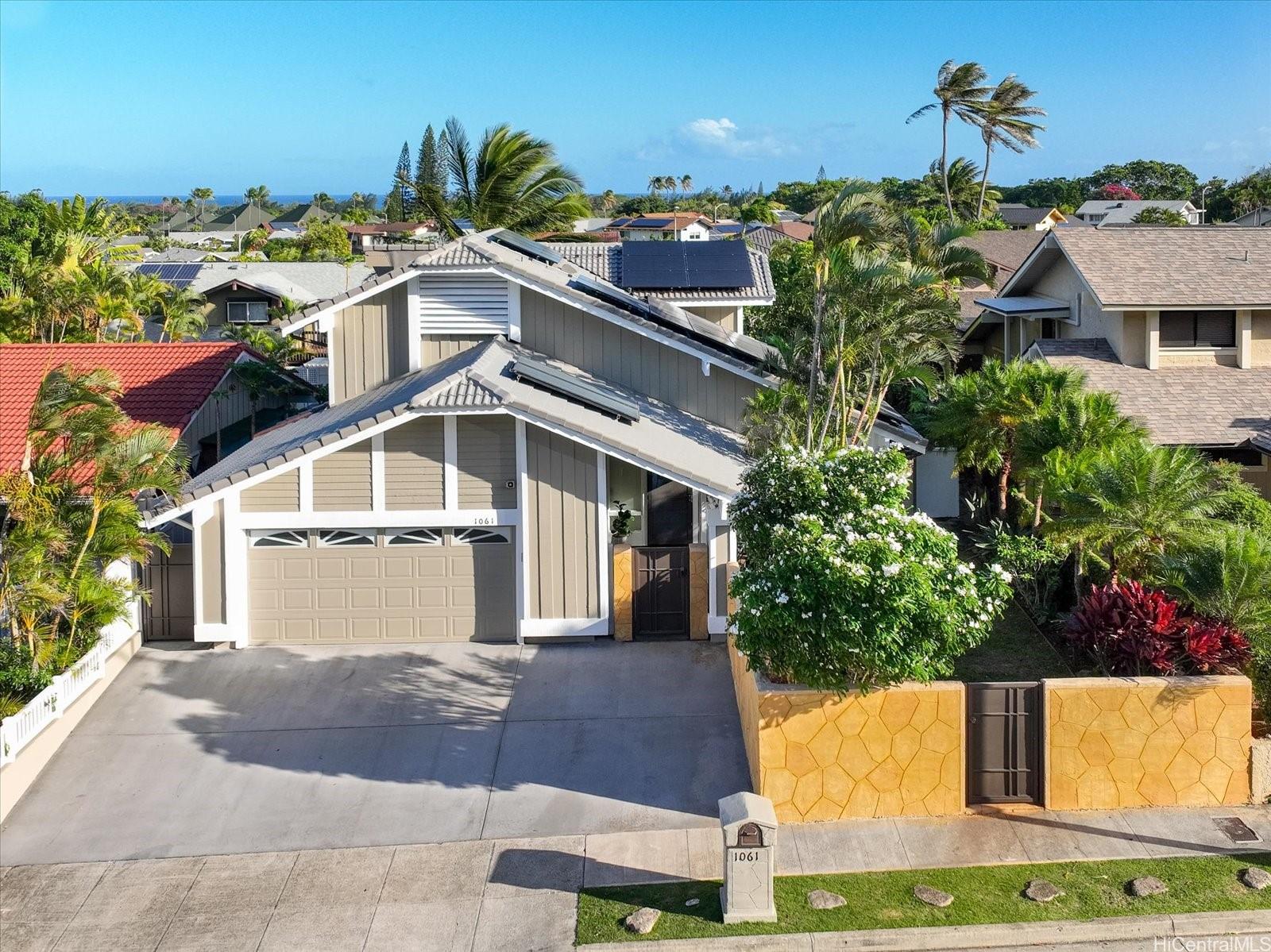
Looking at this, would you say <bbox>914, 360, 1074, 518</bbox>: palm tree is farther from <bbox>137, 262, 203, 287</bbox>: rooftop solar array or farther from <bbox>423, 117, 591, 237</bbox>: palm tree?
<bbox>137, 262, 203, 287</bbox>: rooftop solar array

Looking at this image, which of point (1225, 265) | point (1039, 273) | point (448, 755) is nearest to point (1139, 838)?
point (448, 755)

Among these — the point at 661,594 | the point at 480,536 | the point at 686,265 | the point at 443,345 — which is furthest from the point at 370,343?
the point at 686,265

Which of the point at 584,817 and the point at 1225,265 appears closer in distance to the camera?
the point at 584,817

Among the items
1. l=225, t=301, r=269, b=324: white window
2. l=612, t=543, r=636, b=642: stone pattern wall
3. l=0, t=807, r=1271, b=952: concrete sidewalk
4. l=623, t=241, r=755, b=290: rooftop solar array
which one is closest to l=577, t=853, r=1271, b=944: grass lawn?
l=0, t=807, r=1271, b=952: concrete sidewalk

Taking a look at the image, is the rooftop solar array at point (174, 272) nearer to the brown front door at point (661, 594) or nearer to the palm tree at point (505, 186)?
the palm tree at point (505, 186)

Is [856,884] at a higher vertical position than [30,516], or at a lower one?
lower

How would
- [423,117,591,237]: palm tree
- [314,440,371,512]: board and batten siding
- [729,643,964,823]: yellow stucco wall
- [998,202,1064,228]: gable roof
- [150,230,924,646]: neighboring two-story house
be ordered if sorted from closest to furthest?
1. [729,643,964,823]: yellow stucco wall
2. [150,230,924,646]: neighboring two-story house
3. [314,440,371,512]: board and batten siding
4. [423,117,591,237]: palm tree
5. [998,202,1064,228]: gable roof

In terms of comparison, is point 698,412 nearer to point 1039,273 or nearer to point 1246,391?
point 1246,391
